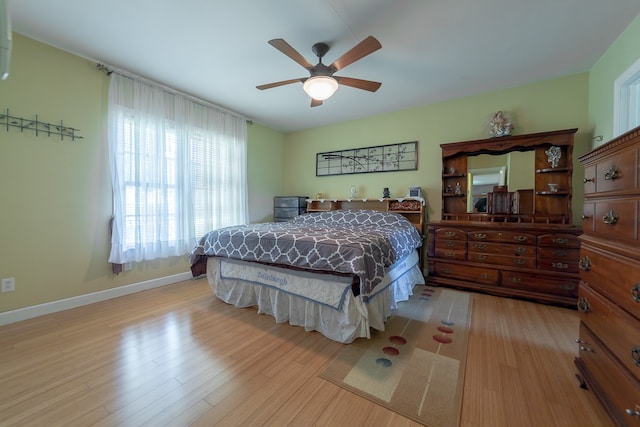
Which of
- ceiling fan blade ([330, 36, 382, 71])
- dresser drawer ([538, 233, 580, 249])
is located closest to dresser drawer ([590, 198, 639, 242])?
dresser drawer ([538, 233, 580, 249])

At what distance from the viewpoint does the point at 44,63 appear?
241 cm

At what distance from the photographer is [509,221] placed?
320 centimetres

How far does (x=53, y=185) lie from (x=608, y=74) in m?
5.67

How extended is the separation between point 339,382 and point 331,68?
2.49 meters

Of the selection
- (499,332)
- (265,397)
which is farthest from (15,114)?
(499,332)

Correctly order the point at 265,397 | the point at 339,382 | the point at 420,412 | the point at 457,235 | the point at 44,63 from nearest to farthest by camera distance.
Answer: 1. the point at 420,412
2. the point at 265,397
3. the point at 339,382
4. the point at 44,63
5. the point at 457,235

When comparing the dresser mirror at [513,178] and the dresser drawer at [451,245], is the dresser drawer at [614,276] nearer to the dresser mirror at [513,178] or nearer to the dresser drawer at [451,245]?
the dresser drawer at [451,245]

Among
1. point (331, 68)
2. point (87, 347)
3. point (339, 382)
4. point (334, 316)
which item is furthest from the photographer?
point (331, 68)

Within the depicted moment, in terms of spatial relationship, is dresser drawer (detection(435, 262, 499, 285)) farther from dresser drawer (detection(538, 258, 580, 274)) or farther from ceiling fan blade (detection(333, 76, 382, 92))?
ceiling fan blade (detection(333, 76, 382, 92))

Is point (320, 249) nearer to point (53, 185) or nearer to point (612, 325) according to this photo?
point (612, 325)

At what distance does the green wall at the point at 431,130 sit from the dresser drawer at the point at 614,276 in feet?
7.24

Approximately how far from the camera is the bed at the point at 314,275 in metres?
1.92

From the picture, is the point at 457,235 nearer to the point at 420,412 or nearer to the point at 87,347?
the point at 420,412

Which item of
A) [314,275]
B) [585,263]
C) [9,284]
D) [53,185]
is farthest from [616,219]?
[9,284]
